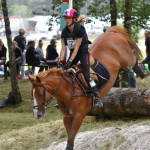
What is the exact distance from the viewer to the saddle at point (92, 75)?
914cm

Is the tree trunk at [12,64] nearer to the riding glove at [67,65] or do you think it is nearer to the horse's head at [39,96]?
the riding glove at [67,65]

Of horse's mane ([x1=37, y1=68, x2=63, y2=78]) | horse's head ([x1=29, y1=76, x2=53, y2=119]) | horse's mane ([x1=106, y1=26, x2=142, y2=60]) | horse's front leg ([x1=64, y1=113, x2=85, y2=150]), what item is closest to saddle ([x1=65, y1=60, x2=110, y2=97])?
horse's mane ([x1=37, y1=68, x2=63, y2=78])

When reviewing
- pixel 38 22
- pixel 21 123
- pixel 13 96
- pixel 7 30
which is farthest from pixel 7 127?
pixel 38 22

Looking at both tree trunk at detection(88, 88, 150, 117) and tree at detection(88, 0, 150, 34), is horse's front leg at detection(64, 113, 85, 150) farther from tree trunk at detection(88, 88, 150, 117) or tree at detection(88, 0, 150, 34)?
tree at detection(88, 0, 150, 34)

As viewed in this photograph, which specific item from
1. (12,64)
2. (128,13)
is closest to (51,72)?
(128,13)

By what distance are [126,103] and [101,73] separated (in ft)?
4.95

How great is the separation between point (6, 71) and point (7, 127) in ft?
27.1

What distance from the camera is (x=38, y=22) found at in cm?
4925

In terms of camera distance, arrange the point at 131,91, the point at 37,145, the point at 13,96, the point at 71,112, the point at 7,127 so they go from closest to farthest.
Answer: the point at 71,112, the point at 37,145, the point at 131,91, the point at 7,127, the point at 13,96

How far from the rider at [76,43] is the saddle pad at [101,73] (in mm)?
437

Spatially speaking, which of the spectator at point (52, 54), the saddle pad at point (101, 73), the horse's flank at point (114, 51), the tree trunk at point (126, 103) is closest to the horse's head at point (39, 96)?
the saddle pad at point (101, 73)

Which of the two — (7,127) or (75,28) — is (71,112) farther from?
(7,127)

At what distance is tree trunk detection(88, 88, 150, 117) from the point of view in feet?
35.6

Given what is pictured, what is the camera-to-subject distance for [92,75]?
949 centimetres
